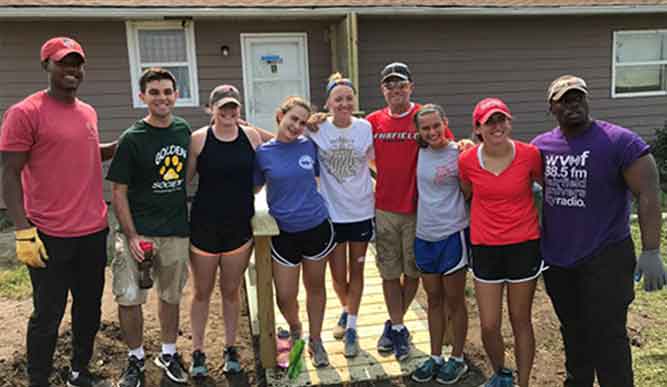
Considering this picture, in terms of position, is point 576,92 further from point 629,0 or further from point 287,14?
point 629,0

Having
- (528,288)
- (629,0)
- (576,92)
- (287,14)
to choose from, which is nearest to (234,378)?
(528,288)

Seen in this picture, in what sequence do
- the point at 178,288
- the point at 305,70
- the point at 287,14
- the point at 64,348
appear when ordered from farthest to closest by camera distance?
1. the point at 305,70
2. the point at 287,14
3. the point at 64,348
4. the point at 178,288

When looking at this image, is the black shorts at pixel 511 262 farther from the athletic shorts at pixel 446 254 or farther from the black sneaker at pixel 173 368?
the black sneaker at pixel 173 368

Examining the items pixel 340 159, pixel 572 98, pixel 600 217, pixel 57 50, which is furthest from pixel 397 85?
pixel 57 50

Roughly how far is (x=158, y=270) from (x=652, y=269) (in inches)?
98.1

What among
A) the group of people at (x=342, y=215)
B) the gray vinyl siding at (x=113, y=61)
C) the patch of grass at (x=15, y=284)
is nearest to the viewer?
the group of people at (x=342, y=215)

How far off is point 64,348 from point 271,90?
595 centimetres

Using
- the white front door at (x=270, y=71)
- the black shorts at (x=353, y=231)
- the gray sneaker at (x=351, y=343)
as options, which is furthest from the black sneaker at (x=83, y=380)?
the white front door at (x=270, y=71)

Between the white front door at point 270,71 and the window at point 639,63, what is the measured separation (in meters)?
5.59

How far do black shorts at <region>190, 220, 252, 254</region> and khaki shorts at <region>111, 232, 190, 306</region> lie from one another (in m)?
0.07

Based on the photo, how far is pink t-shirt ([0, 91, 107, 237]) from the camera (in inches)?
109

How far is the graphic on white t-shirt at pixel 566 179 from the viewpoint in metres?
2.49

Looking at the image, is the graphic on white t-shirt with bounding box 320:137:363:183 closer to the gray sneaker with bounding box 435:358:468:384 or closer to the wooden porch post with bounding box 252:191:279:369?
the wooden porch post with bounding box 252:191:279:369

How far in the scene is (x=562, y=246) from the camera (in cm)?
262
